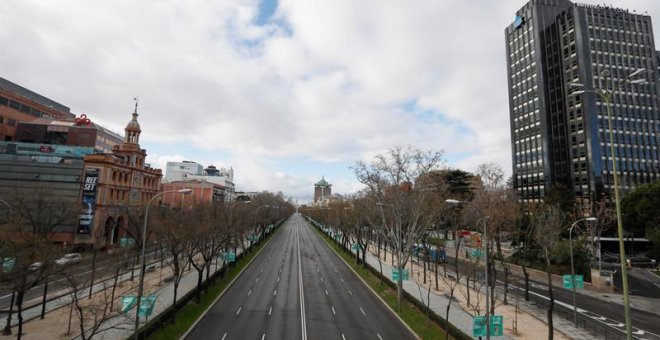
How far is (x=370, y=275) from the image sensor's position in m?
48.2

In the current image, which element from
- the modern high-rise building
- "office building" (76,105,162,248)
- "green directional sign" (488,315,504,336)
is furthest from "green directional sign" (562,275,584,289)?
the modern high-rise building

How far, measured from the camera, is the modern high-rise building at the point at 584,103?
9044 cm

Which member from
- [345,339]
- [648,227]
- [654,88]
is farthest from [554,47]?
[345,339]

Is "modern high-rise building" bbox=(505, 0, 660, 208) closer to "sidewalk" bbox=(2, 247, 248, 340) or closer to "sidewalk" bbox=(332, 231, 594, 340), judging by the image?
"sidewalk" bbox=(332, 231, 594, 340)

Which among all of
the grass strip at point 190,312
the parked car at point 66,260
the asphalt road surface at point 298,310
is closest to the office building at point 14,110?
the parked car at point 66,260

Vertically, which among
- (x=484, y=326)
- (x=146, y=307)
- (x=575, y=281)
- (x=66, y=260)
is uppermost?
(x=575, y=281)

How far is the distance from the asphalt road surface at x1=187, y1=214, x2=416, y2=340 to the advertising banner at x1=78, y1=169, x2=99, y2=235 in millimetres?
31732

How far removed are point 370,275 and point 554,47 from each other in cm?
9390

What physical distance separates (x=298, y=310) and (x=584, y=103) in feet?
314

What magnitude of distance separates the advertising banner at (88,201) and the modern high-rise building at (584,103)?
10447 cm

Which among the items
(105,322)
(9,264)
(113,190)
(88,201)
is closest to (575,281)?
(105,322)

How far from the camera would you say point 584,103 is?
91688 millimetres

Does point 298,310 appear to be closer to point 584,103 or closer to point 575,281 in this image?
point 575,281

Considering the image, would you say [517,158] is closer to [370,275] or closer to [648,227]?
[648,227]
